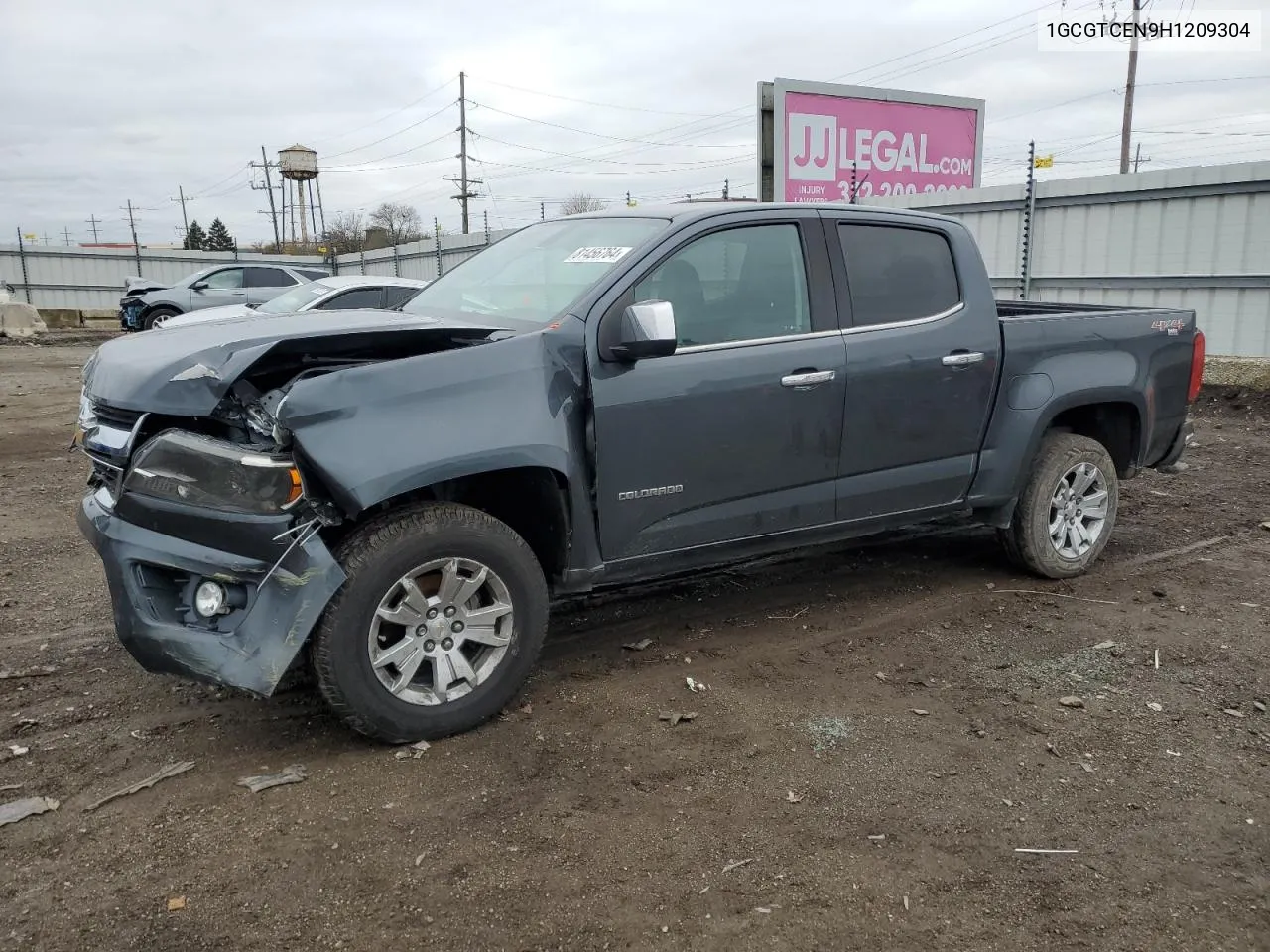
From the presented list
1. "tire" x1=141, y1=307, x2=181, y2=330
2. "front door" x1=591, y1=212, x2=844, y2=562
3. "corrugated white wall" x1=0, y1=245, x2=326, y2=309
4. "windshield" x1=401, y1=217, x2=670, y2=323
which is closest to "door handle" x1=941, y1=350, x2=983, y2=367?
"front door" x1=591, y1=212, x2=844, y2=562

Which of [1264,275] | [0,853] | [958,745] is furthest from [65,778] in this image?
[1264,275]

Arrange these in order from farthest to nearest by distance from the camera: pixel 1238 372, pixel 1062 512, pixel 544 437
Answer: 1. pixel 1238 372
2. pixel 1062 512
3. pixel 544 437

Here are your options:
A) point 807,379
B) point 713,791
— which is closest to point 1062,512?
point 807,379

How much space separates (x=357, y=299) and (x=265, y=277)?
898cm

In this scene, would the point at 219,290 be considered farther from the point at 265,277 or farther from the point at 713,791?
the point at 713,791

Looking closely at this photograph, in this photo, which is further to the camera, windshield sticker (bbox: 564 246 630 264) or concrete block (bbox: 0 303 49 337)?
concrete block (bbox: 0 303 49 337)

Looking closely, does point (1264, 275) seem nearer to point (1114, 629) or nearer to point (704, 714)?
point (1114, 629)

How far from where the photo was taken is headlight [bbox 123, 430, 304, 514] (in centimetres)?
322

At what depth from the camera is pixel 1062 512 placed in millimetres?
5398

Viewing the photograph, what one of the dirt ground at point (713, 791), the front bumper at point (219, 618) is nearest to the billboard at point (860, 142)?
the dirt ground at point (713, 791)

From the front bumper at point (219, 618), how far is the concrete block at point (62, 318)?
2722 cm

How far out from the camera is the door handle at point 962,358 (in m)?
4.72

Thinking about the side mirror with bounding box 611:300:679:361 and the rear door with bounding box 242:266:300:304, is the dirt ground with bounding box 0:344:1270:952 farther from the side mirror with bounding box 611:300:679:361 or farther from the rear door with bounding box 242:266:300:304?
the rear door with bounding box 242:266:300:304

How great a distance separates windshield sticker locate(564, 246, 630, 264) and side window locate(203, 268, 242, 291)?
16.4 m
